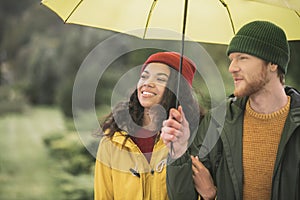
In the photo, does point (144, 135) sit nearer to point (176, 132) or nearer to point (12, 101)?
point (176, 132)

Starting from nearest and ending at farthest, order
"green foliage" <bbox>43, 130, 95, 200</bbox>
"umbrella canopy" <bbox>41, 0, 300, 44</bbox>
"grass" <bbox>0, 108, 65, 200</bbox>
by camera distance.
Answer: "umbrella canopy" <bbox>41, 0, 300, 44</bbox>, "green foliage" <bbox>43, 130, 95, 200</bbox>, "grass" <bbox>0, 108, 65, 200</bbox>

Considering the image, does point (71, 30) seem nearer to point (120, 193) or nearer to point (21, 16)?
point (21, 16)

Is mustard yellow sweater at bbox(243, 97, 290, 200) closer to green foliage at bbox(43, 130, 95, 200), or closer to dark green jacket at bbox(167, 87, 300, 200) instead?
dark green jacket at bbox(167, 87, 300, 200)

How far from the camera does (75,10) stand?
3078 millimetres

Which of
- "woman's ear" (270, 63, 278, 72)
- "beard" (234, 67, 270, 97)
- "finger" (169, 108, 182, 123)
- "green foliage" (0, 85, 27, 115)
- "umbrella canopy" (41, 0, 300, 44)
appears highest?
"green foliage" (0, 85, 27, 115)

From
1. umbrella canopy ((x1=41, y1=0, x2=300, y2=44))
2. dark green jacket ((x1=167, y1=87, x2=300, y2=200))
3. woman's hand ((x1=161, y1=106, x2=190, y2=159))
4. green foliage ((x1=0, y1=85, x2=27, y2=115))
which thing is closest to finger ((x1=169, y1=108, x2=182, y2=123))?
woman's hand ((x1=161, y1=106, x2=190, y2=159))

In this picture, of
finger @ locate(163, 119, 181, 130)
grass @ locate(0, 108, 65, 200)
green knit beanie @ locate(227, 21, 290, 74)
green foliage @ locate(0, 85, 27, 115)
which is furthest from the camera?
green foliage @ locate(0, 85, 27, 115)

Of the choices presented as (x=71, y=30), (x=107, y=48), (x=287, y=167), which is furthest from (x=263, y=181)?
(x=71, y=30)

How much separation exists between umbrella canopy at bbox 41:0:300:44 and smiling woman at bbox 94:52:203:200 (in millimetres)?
221

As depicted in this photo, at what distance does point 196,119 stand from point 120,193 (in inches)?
18.8

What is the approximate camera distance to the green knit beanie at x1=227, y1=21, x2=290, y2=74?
2.65 metres

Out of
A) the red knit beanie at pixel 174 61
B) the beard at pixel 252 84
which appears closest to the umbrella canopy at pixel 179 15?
the red knit beanie at pixel 174 61

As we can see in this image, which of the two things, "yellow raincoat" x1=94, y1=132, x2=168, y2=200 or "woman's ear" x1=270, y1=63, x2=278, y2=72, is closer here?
"woman's ear" x1=270, y1=63, x2=278, y2=72

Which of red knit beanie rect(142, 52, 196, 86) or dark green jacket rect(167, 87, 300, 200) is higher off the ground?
red knit beanie rect(142, 52, 196, 86)
